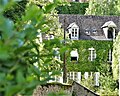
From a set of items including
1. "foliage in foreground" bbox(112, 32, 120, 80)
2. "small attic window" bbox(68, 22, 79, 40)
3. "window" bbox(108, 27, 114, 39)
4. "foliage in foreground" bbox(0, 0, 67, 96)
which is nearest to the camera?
"foliage in foreground" bbox(0, 0, 67, 96)

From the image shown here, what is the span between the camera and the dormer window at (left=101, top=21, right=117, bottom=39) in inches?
1561

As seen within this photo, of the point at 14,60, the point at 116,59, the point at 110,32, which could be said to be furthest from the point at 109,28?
the point at 14,60

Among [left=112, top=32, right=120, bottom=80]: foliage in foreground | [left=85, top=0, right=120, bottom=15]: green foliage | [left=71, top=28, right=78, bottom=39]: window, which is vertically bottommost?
[left=112, top=32, right=120, bottom=80]: foliage in foreground

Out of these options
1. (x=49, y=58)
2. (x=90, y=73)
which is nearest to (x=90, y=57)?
(x=90, y=73)

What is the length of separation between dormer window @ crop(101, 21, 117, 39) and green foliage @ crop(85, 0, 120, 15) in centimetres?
832

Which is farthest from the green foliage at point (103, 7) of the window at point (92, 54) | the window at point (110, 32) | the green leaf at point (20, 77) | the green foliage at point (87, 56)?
the green leaf at point (20, 77)

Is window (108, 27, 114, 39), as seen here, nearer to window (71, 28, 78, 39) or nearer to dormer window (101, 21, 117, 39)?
dormer window (101, 21, 117, 39)

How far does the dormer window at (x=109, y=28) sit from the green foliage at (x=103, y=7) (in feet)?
27.3

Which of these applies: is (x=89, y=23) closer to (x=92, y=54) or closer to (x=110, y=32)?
(x=110, y=32)

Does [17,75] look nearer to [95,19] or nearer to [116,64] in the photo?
[116,64]

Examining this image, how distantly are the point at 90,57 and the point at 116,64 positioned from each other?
3.52 m

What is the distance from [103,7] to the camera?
4869cm

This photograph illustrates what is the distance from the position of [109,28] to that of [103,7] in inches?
367

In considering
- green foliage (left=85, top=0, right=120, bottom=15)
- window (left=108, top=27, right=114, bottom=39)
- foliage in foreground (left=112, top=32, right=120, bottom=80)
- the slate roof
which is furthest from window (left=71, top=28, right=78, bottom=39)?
green foliage (left=85, top=0, right=120, bottom=15)
